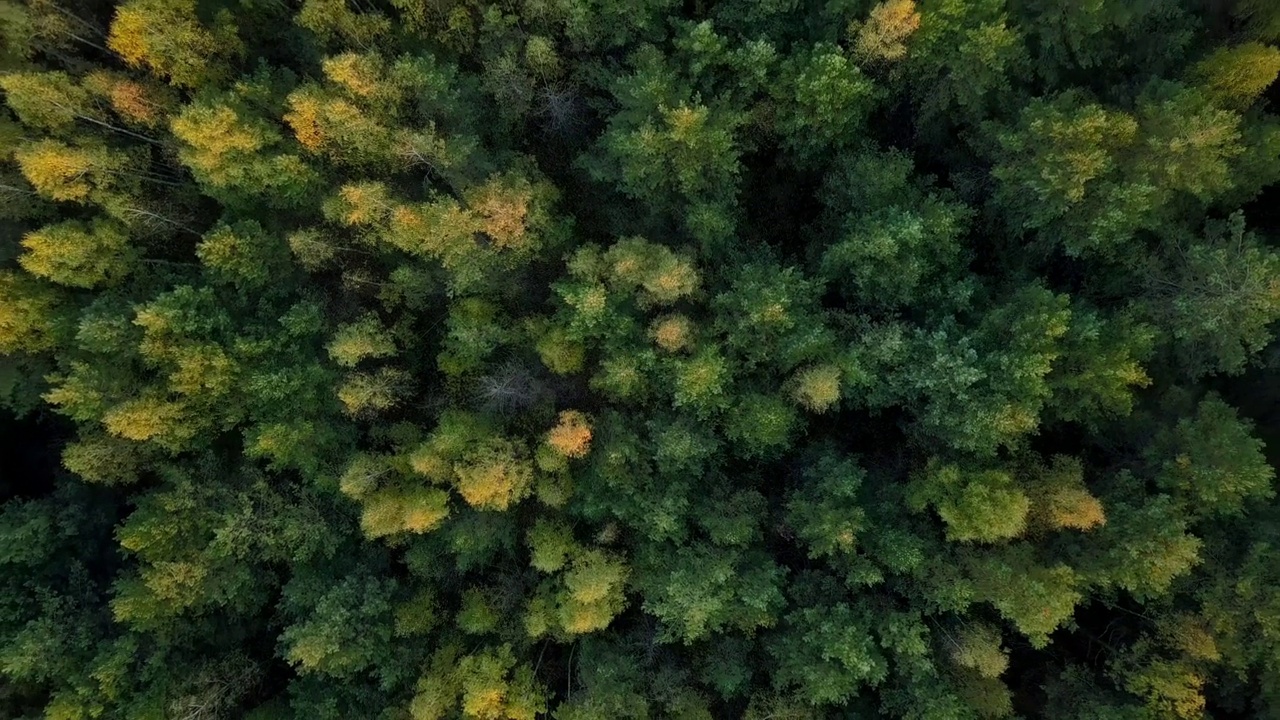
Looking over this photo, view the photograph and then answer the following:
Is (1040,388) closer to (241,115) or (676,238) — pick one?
(676,238)

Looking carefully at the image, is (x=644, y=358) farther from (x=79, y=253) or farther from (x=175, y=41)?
(x=79, y=253)

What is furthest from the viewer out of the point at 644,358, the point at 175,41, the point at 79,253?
the point at 175,41

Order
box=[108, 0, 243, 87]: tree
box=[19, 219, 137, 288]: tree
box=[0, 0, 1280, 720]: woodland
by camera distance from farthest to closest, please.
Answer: box=[108, 0, 243, 87]: tree → box=[19, 219, 137, 288]: tree → box=[0, 0, 1280, 720]: woodland

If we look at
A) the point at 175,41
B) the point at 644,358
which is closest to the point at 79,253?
the point at 175,41

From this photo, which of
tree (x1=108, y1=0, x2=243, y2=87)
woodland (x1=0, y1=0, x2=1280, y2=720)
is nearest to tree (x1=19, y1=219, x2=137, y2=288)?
woodland (x1=0, y1=0, x2=1280, y2=720)

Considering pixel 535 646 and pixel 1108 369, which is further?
pixel 535 646

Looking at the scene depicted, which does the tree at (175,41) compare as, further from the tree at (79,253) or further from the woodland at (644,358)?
the tree at (79,253)

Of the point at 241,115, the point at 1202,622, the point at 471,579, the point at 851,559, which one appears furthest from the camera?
the point at 471,579

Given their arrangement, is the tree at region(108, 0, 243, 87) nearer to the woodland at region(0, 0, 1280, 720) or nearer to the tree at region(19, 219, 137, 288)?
the woodland at region(0, 0, 1280, 720)

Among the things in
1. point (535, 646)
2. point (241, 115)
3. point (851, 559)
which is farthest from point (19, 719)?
point (851, 559)
